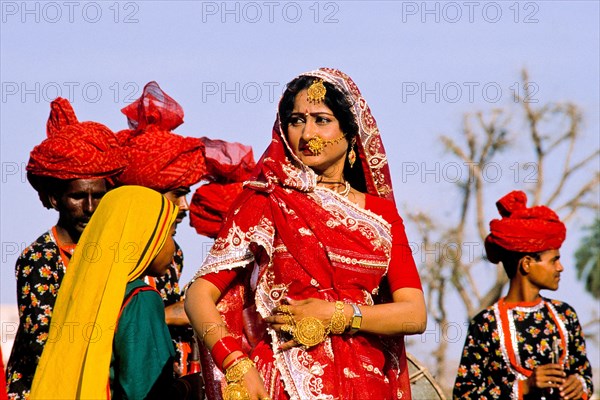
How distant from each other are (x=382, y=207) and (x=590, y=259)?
109 ft

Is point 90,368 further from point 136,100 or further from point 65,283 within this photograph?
point 136,100

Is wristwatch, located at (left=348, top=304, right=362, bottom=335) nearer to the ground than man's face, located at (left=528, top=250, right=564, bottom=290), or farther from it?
farther from it

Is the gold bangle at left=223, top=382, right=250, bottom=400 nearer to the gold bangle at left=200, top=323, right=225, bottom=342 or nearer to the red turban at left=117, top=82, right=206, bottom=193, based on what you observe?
the gold bangle at left=200, top=323, right=225, bottom=342

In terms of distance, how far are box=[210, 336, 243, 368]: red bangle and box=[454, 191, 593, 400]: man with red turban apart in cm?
311

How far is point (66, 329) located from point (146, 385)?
1.46 ft

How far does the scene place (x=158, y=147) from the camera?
8.55 metres

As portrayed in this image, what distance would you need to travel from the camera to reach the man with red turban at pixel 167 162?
8.04 meters

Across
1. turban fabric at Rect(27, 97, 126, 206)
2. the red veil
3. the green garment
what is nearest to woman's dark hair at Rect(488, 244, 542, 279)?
turban fabric at Rect(27, 97, 126, 206)

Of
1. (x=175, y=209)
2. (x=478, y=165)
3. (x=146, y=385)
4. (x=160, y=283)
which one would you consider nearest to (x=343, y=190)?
(x=175, y=209)

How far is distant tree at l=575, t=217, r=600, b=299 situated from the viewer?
124 feet

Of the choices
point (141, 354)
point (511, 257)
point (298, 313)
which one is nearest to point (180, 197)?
point (511, 257)

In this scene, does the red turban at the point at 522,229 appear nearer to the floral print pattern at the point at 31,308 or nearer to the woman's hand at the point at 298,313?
the floral print pattern at the point at 31,308

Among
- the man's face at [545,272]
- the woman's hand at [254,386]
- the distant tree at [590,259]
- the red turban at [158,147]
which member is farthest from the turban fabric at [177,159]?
the distant tree at [590,259]

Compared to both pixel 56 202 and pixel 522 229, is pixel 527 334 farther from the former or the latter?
pixel 56 202
